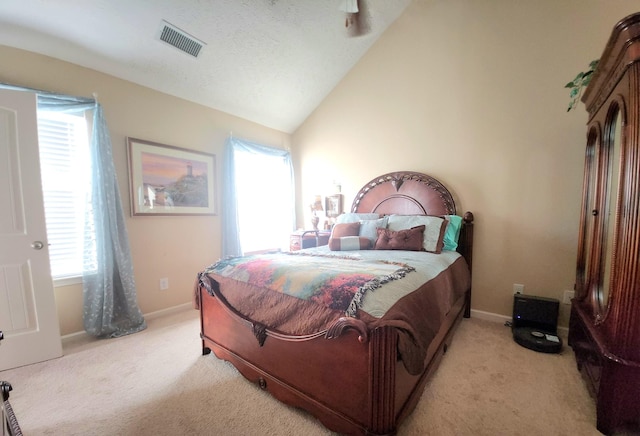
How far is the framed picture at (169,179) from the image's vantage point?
261cm

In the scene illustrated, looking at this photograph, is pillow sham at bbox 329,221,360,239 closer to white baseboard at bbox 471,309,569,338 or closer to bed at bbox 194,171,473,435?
bed at bbox 194,171,473,435

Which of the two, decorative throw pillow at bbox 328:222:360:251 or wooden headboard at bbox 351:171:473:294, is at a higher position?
wooden headboard at bbox 351:171:473:294

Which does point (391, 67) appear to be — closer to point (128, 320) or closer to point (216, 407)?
point (216, 407)

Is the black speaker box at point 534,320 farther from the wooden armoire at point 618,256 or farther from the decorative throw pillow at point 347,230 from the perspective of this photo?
the decorative throw pillow at point 347,230

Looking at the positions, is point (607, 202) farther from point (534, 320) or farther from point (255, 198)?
point (255, 198)

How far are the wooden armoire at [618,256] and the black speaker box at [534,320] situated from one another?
484 millimetres

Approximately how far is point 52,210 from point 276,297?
232 cm

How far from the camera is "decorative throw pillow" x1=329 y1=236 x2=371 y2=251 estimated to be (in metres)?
2.52

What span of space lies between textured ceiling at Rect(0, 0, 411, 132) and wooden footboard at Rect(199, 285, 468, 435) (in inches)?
98.3


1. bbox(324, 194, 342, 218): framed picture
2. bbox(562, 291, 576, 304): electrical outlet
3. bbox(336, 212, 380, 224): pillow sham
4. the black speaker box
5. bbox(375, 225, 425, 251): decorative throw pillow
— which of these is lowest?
the black speaker box

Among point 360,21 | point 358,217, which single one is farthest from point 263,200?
point 360,21

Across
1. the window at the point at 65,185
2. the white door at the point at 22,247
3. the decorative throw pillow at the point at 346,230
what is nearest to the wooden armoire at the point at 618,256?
the decorative throw pillow at the point at 346,230

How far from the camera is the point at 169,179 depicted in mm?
2846

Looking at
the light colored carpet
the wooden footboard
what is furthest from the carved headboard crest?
the wooden footboard
